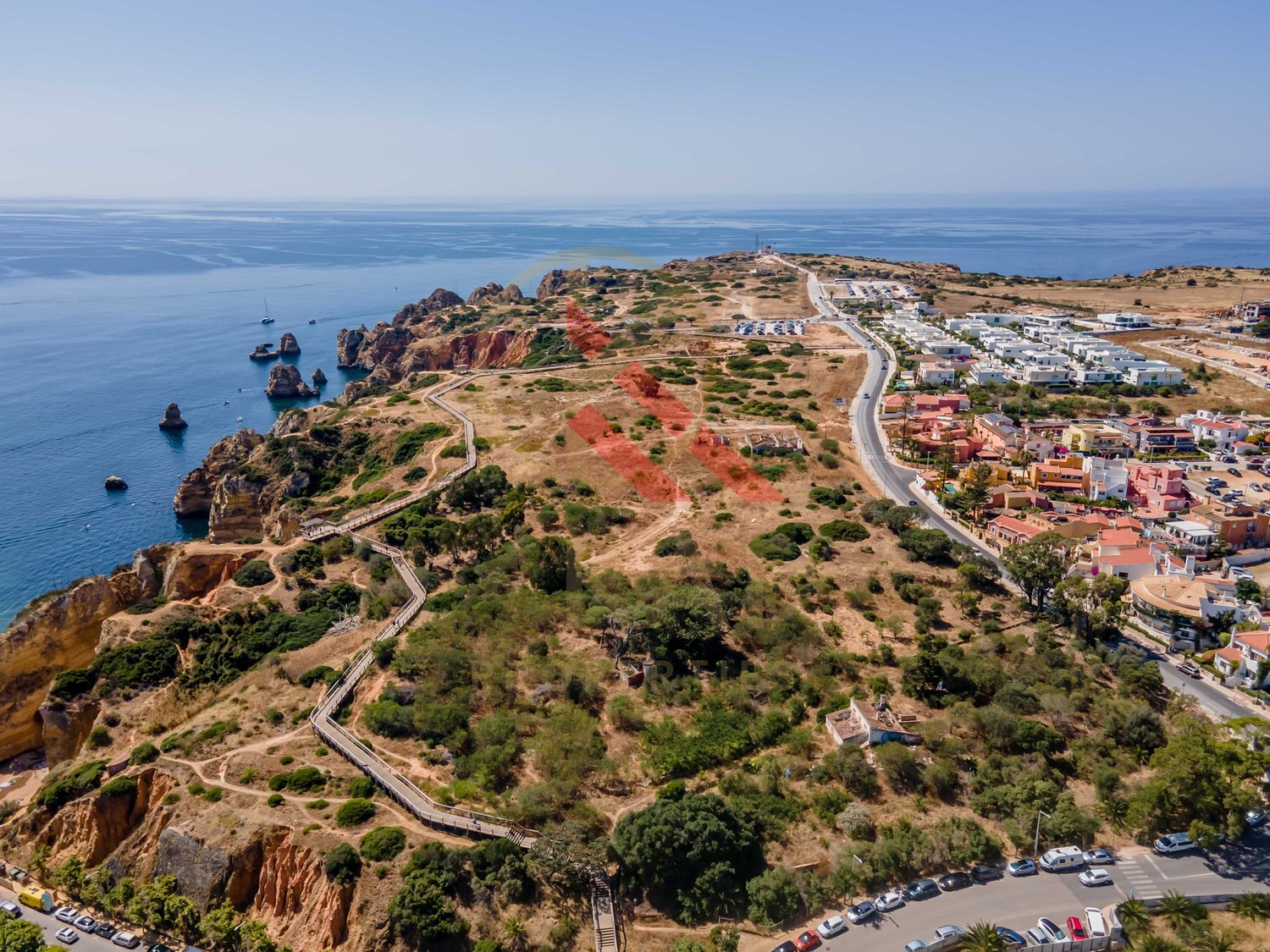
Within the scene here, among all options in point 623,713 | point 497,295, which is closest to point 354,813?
point 623,713

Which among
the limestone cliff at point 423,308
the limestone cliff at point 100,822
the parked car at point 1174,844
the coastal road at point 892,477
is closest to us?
the parked car at point 1174,844

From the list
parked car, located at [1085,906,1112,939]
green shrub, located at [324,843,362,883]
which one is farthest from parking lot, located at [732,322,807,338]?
green shrub, located at [324,843,362,883]

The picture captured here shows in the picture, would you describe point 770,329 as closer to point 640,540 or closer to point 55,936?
point 640,540

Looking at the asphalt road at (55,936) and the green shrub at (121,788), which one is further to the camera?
the green shrub at (121,788)

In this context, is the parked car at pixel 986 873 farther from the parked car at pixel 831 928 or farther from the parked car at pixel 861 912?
the parked car at pixel 831 928

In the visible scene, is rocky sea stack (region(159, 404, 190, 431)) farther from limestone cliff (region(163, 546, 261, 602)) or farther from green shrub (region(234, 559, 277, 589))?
green shrub (region(234, 559, 277, 589))

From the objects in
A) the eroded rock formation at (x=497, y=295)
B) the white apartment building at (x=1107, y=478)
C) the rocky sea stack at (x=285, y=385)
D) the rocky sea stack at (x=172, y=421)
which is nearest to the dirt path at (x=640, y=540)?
the white apartment building at (x=1107, y=478)
